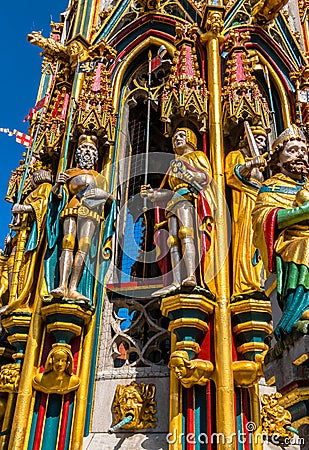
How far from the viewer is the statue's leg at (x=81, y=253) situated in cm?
704

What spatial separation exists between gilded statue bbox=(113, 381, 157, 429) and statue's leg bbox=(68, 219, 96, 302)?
129 centimetres

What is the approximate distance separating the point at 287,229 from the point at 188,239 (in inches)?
63.8

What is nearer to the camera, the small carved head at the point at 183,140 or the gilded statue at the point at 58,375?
the gilded statue at the point at 58,375

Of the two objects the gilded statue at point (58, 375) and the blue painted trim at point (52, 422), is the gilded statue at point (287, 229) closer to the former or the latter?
the gilded statue at point (58, 375)

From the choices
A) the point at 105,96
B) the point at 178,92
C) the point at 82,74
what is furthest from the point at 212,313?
the point at 82,74

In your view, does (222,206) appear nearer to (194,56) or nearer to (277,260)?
(277,260)

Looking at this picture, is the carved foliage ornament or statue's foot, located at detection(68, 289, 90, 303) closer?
statue's foot, located at detection(68, 289, 90, 303)

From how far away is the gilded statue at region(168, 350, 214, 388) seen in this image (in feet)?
19.9

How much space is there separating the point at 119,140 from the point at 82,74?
154 centimetres

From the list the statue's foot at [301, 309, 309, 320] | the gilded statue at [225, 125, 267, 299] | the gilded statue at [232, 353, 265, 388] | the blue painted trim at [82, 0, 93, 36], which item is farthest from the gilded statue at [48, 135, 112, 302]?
the blue painted trim at [82, 0, 93, 36]

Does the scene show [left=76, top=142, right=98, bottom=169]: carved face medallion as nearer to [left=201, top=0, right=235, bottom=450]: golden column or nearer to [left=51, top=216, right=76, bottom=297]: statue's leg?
[left=51, top=216, right=76, bottom=297]: statue's leg

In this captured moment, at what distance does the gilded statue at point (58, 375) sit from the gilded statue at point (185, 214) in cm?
138

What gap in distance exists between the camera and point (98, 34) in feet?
34.4

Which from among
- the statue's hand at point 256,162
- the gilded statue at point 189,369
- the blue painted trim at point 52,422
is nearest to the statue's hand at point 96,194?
the statue's hand at point 256,162
